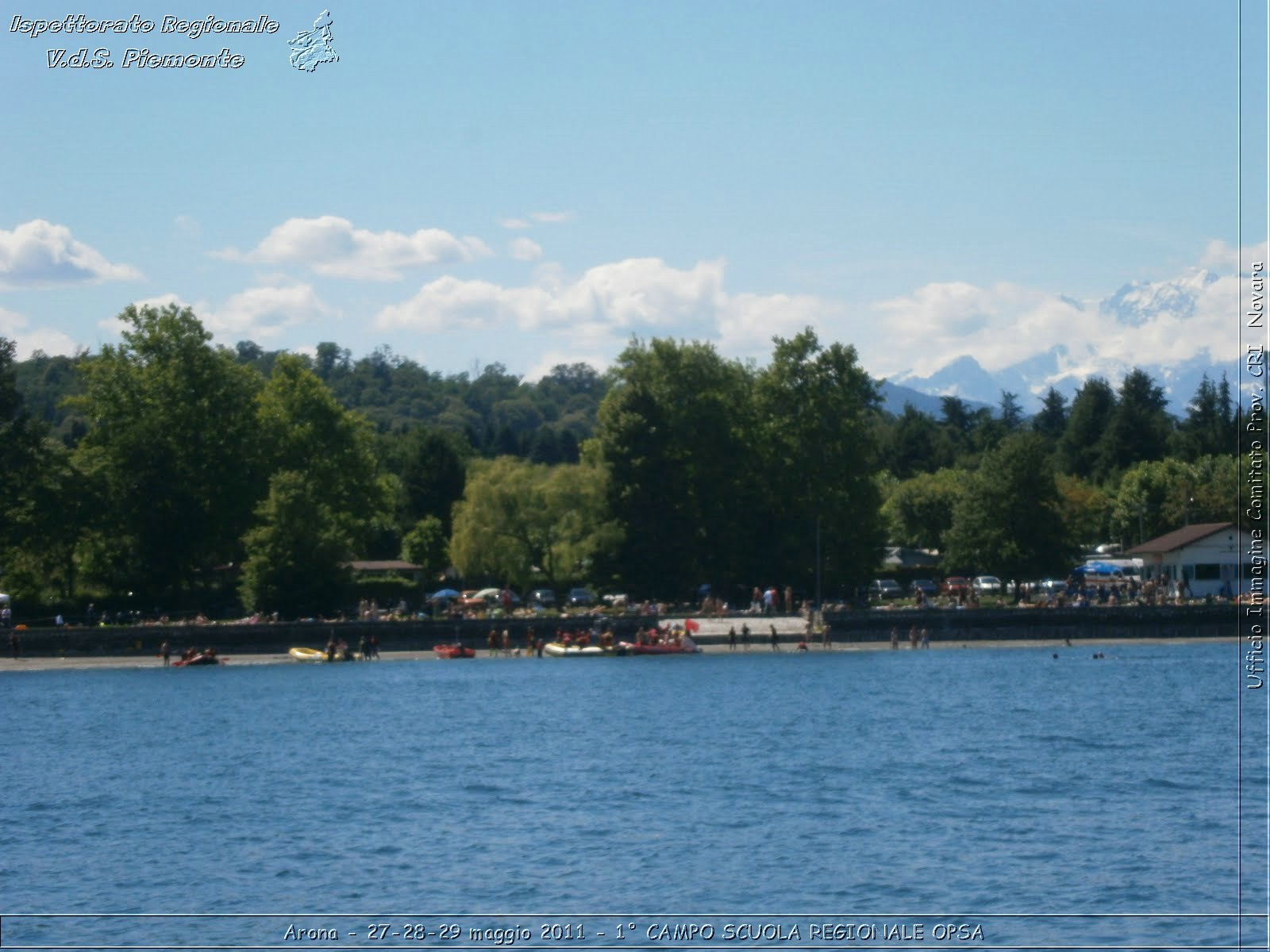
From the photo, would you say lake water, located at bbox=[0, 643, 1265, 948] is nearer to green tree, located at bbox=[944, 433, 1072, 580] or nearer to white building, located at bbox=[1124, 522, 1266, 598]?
white building, located at bbox=[1124, 522, 1266, 598]

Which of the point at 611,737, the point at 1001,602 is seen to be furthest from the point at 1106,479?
the point at 611,737

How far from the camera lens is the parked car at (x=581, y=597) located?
7119cm

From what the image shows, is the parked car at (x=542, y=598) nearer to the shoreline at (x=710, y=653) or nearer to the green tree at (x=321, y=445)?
the green tree at (x=321, y=445)

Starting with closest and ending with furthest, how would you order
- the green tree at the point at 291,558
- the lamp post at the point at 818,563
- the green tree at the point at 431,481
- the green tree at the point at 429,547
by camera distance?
the green tree at the point at 291,558, the lamp post at the point at 818,563, the green tree at the point at 429,547, the green tree at the point at 431,481

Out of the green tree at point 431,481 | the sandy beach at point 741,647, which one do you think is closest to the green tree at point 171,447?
the sandy beach at point 741,647

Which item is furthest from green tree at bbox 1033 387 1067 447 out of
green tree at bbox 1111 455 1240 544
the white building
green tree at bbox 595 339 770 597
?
green tree at bbox 595 339 770 597

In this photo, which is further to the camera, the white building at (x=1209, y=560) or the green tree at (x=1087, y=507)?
the green tree at (x=1087, y=507)

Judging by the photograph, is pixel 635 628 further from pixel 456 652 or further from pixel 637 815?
pixel 637 815

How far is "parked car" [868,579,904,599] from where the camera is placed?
280ft

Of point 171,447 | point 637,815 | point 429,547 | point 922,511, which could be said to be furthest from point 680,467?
point 637,815

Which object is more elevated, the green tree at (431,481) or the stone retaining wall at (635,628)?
the green tree at (431,481)

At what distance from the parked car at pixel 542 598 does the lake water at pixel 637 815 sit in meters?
25.7

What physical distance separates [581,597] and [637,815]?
165 ft

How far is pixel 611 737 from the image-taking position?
34750mm
